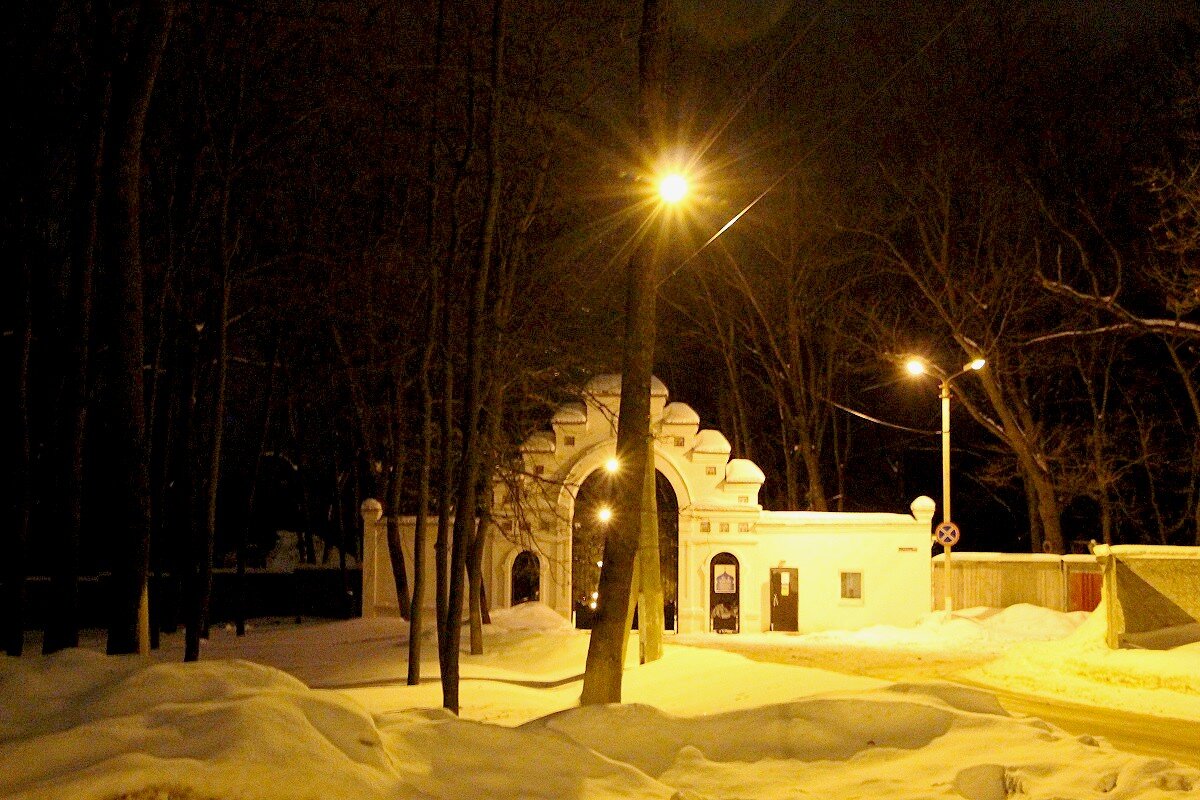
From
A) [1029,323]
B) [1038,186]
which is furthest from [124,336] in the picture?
[1029,323]

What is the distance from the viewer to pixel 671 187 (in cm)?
1420

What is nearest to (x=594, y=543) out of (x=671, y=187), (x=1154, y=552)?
(x=1154, y=552)

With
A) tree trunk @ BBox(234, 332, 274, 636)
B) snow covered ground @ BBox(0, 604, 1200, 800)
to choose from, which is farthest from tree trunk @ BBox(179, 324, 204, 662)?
A: tree trunk @ BBox(234, 332, 274, 636)

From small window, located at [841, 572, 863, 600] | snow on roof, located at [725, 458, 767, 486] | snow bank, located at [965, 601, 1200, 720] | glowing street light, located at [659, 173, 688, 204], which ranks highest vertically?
glowing street light, located at [659, 173, 688, 204]

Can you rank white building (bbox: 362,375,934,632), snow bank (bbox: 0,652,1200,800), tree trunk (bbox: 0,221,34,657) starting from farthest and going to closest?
white building (bbox: 362,375,934,632) < tree trunk (bbox: 0,221,34,657) < snow bank (bbox: 0,652,1200,800)

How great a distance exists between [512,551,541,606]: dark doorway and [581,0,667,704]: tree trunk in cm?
1996

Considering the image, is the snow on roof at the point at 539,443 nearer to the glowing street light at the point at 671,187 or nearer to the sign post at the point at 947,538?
the sign post at the point at 947,538

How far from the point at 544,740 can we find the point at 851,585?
25.6 meters

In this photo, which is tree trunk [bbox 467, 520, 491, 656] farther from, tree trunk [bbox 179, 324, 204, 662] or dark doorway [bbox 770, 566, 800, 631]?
dark doorway [bbox 770, 566, 800, 631]

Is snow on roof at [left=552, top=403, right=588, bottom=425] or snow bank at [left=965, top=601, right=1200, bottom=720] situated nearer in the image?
snow bank at [left=965, top=601, right=1200, bottom=720]

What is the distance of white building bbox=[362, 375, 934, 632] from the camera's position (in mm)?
33344

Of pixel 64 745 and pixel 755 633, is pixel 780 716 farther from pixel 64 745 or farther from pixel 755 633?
pixel 755 633

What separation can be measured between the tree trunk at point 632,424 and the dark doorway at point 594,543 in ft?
61.2

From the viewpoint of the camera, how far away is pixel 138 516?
40.6 ft
